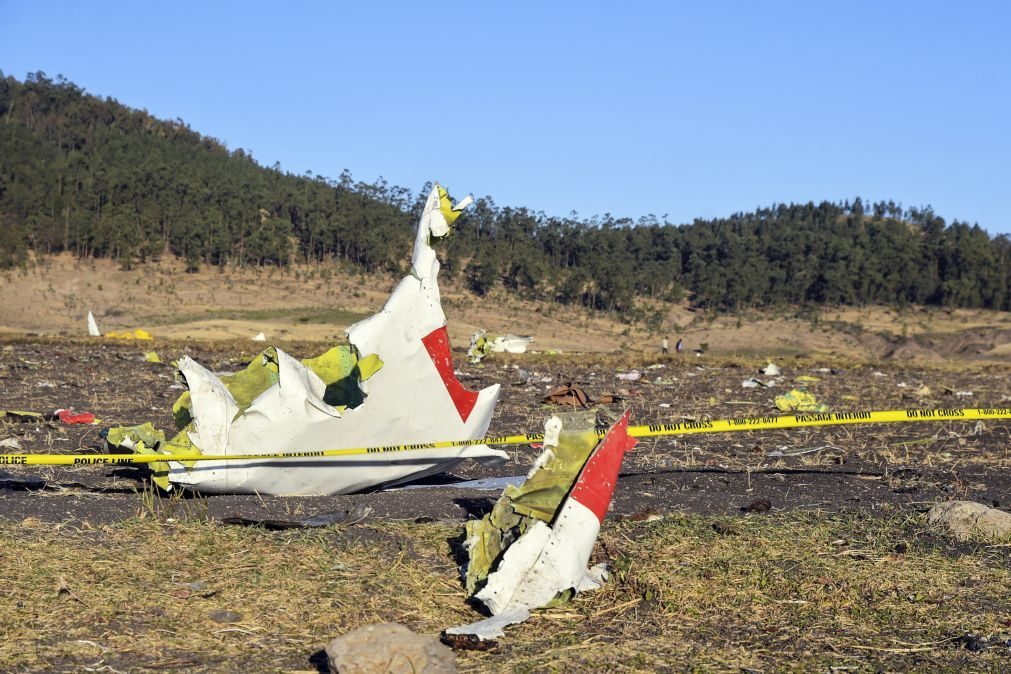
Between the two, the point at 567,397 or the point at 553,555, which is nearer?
the point at 553,555

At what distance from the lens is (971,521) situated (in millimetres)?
5199

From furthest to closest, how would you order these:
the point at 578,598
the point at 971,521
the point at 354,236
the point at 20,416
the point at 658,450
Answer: the point at 354,236
the point at 20,416
the point at 658,450
the point at 971,521
the point at 578,598

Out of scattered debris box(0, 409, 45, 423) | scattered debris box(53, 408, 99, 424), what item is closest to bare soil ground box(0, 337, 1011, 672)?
A: scattered debris box(53, 408, 99, 424)

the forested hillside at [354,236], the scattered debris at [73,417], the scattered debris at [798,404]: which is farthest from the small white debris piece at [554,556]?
the forested hillside at [354,236]

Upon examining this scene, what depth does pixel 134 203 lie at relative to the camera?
53688 millimetres

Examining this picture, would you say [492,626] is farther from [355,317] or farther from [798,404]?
[355,317]

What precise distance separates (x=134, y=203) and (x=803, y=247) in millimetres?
42234

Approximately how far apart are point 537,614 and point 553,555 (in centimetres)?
25

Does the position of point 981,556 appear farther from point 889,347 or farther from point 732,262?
point 732,262

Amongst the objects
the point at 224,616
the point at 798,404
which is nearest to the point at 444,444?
the point at 224,616

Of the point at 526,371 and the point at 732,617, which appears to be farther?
the point at 526,371

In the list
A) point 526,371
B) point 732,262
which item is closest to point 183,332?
point 526,371

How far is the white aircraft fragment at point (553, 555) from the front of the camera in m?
3.98

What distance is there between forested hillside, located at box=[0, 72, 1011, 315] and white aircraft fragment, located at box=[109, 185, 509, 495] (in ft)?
143
